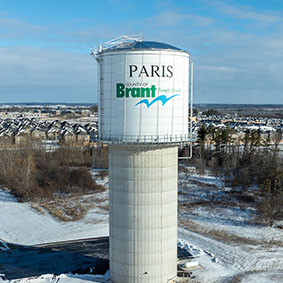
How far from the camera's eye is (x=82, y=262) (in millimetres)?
20391

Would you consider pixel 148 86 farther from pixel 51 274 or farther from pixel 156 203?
pixel 51 274

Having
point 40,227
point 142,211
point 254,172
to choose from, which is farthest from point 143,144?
point 254,172

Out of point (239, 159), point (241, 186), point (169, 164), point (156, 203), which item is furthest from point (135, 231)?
point (239, 159)

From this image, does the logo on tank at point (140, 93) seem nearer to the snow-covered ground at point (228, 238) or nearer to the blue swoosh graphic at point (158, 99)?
the blue swoosh graphic at point (158, 99)

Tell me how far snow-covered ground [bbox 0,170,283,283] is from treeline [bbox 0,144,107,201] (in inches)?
77.3

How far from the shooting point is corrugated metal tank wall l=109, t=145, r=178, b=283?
16.1 m

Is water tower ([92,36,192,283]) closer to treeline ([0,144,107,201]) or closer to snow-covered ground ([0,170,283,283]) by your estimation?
snow-covered ground ([0,170,283,283])

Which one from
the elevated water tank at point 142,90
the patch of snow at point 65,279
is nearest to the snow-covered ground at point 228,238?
the patch of snow at point 65,279

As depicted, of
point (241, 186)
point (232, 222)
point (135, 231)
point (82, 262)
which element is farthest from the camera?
point (241, 186)

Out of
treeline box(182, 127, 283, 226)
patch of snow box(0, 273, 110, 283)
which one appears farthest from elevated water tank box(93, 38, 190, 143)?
treeline box(182, 127, 283, 226)

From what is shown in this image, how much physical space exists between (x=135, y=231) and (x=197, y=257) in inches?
261

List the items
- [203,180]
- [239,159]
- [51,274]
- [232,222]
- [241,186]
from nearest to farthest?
[51,274], [232,222], [241,186], [203,180], [239,159]

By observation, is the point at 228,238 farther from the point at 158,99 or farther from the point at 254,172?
the point at 254,172

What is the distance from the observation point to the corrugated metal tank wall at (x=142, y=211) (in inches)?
634
